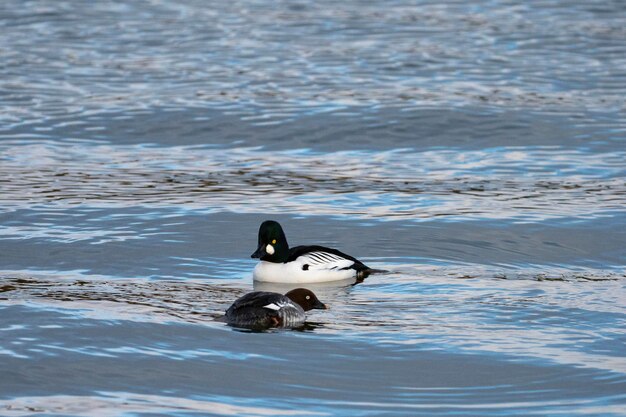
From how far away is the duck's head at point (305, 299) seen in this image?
12.5 m

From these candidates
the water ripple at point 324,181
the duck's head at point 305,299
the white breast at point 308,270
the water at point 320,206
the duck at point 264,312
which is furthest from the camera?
the water ripple at point 324,181

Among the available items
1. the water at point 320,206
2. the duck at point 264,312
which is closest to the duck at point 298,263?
the water at point 320,206

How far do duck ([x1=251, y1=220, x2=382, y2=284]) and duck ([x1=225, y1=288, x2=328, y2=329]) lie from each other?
1827mm

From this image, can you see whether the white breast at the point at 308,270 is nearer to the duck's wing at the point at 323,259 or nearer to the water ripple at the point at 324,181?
the duck's wing at the point at 323,259

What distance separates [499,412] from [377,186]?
353 inches

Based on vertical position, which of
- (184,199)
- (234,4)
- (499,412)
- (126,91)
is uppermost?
(234,4)

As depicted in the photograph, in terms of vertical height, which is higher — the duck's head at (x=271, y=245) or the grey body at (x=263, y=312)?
the duck's head at (x=271, y=245)

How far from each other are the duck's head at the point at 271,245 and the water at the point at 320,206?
1.20 ft

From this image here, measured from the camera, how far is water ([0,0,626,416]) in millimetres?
10414

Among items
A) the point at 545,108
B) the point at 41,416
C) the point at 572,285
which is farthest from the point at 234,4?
the point at 41,416

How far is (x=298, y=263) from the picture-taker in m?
14.3

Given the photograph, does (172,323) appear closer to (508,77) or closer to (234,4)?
(508,77)

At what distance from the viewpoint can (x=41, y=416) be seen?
9.50 meters

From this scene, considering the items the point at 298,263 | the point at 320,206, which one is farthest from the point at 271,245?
the point at 320,206
